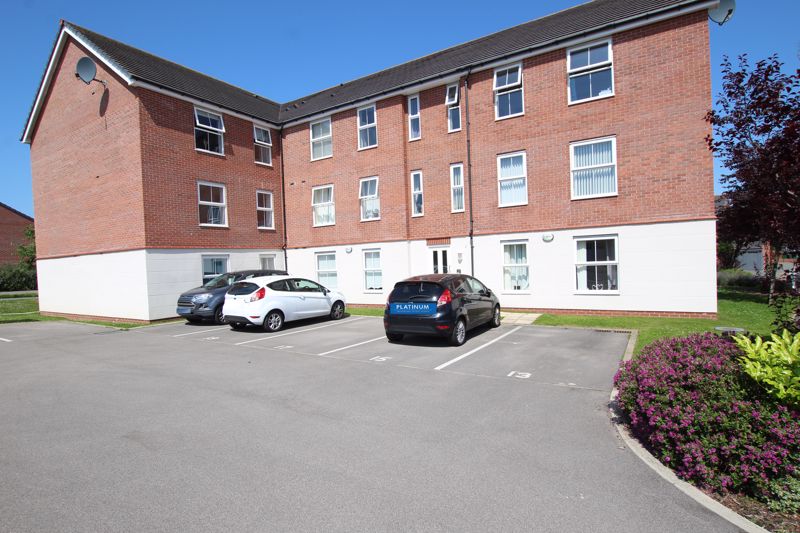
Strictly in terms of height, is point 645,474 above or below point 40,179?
below

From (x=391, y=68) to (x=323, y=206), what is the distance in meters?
7.37

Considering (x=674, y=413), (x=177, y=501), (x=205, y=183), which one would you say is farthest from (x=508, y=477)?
(x=205, y=183)

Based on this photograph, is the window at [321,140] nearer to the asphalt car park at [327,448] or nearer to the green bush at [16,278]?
the asphalt car park at [327,448]

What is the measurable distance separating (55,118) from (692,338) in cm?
2382

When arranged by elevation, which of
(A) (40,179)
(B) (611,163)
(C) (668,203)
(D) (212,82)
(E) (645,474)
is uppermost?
(D) (212,82)

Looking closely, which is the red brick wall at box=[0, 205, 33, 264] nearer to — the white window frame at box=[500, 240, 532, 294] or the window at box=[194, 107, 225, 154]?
the window at box=[194, 107, 225, 154]

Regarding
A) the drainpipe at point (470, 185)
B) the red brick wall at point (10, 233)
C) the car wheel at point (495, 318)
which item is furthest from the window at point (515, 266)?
the red brick wall at point (10, 233)

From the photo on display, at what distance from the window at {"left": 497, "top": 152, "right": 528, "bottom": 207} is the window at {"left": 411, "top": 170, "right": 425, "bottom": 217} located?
324 centimetres

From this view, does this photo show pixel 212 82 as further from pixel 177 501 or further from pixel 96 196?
pixel 177 501

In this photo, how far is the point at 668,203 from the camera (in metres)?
13.1

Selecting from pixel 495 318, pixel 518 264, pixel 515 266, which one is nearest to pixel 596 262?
pixel 518 264

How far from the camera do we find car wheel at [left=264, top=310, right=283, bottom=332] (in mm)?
12785

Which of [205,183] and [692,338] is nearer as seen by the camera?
[692,338]

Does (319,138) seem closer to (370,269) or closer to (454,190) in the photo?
(370,269)
